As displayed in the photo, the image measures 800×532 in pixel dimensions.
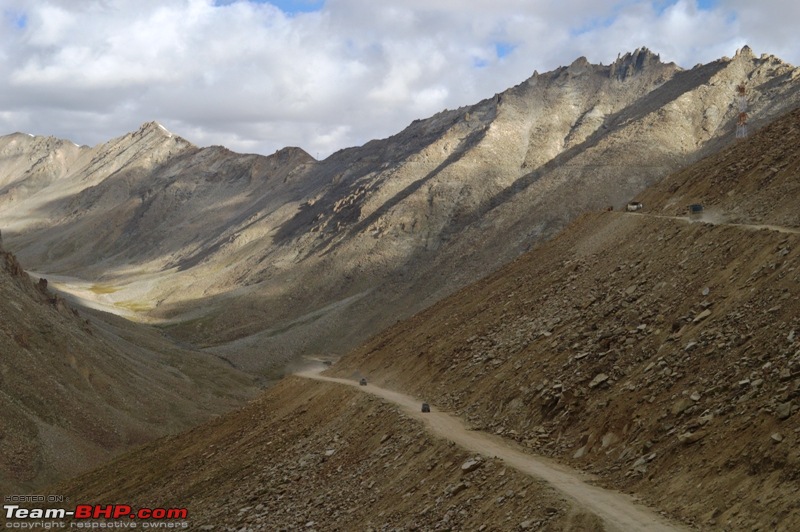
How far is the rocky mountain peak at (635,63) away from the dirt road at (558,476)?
97.4m

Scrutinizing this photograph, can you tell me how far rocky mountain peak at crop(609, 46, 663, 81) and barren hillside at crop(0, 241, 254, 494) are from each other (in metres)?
76.9

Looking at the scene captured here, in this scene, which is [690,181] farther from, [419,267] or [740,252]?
[419,267]

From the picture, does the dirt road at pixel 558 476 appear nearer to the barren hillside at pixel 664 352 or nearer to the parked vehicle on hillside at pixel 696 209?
the barren hillside at pixel 664 352

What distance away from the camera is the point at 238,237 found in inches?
5413

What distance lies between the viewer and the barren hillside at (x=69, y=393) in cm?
3506

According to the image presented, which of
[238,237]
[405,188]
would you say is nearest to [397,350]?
[405,188]

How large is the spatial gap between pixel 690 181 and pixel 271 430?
19.7 m

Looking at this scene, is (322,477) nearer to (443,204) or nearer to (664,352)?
(664,352)

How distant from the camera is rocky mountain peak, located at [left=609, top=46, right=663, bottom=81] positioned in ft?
366

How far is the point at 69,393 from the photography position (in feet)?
134

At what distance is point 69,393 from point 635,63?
93.9 m

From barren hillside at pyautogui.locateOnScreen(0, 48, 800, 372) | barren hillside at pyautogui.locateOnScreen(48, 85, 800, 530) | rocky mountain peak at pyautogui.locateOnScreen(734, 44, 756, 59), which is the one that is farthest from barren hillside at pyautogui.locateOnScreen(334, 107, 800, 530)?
rocky mountain peak at pyautogui.locateOnScreen(734, 44, 756, 59)

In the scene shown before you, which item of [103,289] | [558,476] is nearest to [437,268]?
[558,476]

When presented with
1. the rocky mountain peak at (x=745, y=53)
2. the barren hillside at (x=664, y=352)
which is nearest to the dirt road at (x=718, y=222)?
the barren hillside at (x=664, y=352)
